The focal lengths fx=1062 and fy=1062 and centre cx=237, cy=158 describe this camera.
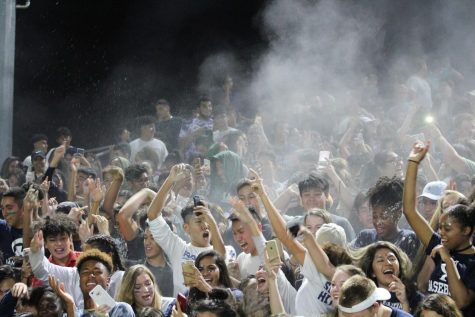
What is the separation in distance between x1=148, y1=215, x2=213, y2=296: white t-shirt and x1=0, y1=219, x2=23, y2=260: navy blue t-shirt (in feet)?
4.16

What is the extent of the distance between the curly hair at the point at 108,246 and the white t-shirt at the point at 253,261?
76 cm

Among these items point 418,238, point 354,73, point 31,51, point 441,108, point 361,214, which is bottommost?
point 418,238

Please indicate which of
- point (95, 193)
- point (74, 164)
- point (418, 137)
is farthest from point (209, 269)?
point (418, 137)

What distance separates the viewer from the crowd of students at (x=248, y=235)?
18.5 ft

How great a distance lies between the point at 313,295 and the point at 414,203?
77 cm

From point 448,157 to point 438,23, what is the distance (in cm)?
616

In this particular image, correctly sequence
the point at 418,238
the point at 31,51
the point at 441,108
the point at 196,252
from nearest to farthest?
the point at 418,238 < the point at 196,252 < the point at 441,108 < the point at 31,51

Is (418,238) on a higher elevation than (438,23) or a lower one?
lower

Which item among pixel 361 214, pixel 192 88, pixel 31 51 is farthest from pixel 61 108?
pixel 361 214

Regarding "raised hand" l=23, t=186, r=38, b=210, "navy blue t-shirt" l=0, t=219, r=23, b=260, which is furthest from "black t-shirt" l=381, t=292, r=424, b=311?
"navy blue t-shirt" l=0, t=219, r=23, b=260

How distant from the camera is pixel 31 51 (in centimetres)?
1341

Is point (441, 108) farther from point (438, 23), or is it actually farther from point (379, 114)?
point (438, 23)

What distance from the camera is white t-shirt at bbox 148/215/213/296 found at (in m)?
6.80

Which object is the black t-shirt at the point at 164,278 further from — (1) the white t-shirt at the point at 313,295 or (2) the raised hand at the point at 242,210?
(1) the white t-shirt at the point at 313,295
